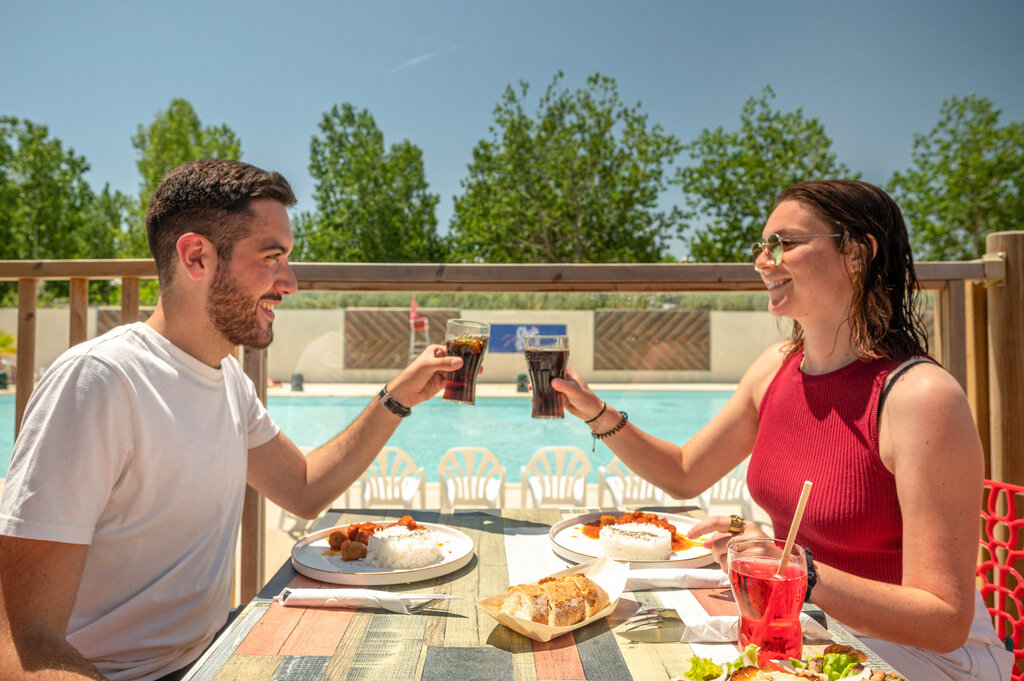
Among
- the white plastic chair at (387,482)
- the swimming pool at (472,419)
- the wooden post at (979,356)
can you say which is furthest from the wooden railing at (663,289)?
the white plastic chair at (387,482)

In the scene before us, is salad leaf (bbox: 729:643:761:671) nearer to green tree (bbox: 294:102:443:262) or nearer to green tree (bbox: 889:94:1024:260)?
green tree (bbox: 294:102:443:262)

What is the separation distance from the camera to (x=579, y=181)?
23312 mm

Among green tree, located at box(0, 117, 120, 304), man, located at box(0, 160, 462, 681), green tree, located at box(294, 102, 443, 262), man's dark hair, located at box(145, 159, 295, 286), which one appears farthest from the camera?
green tree, located at box(294, 102, 443, 262)

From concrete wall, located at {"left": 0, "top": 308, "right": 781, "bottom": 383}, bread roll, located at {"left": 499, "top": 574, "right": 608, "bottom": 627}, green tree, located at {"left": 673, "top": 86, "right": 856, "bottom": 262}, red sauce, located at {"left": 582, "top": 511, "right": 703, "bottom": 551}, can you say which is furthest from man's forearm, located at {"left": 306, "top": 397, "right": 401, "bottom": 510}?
green tree, located at {"left": 673, "top": 86, "right": 856, "bottom": 262}

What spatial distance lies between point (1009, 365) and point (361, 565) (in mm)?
2361

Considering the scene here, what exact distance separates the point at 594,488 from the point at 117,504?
457 centimetres

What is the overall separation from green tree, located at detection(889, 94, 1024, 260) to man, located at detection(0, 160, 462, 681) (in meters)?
30.8

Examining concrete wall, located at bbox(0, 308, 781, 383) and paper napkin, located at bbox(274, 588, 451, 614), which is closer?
paper napkin, located at bbox(274, 588, 451, 614)

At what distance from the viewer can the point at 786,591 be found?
39.8 inches

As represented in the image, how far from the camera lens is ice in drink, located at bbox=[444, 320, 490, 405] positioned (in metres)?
1.84

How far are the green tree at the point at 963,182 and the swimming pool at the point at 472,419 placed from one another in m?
28.0

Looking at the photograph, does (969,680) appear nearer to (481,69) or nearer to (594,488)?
(594,488)

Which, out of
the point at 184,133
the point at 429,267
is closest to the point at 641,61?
the point at 184,133

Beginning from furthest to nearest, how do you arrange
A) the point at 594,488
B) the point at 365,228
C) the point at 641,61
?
the point at 641,61 < the point at 365,228 < the point at 594,488
